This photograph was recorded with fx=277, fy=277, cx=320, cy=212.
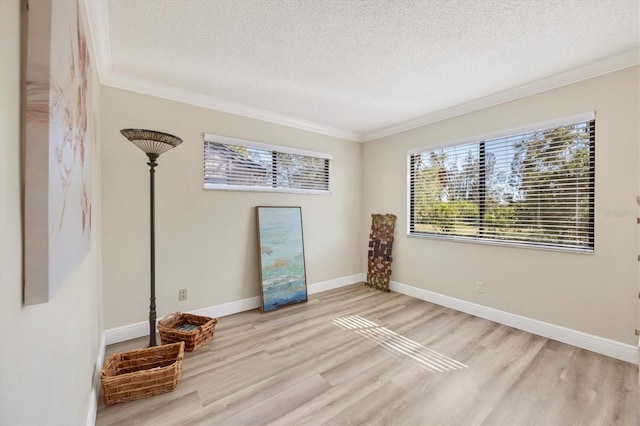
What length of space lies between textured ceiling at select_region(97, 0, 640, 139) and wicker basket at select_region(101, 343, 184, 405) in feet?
7.80

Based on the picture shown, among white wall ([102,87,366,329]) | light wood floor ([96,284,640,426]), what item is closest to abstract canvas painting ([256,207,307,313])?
white wall ([102,87,366,329])

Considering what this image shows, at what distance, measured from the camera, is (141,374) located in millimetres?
1873

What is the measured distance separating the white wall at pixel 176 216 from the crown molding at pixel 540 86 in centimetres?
178

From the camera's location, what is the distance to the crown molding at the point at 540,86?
7.52 feet

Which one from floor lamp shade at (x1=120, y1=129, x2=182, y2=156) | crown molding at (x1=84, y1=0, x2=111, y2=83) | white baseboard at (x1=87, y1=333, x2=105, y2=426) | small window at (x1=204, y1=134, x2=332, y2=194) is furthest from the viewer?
small window at (x1=204, y1=134, x2=332, y2=194)

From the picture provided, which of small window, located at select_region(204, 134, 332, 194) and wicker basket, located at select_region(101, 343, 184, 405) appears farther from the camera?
small window, located at select_region(204, 134, 332, 194)

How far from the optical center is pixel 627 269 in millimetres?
2314

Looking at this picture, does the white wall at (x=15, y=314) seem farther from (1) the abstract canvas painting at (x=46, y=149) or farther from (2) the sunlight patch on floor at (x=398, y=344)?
(2) the sunlight patch on floor at (x=398, y=344)

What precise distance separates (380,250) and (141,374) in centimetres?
335

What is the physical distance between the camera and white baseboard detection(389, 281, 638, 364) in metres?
2.32

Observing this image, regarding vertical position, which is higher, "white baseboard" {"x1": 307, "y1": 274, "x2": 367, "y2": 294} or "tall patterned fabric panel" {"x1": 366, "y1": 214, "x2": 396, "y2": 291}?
"tall patterned fabric panel" {"x1": 366, "y1": 214, "x2": 396, "y2": 291}

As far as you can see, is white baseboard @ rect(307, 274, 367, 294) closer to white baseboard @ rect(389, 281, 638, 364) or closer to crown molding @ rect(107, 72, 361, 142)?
white baseboard @ rect(389, 281, 638, 364)

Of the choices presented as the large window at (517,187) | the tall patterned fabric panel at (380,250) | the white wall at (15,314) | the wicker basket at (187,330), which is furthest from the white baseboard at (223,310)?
the white wall at (15,314)

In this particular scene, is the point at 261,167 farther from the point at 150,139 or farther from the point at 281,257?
the point at 150,139
